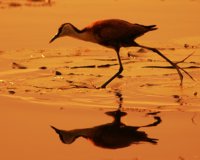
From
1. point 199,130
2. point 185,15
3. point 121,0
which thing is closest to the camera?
point 199,130

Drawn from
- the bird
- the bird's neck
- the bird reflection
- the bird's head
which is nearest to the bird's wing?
the bird

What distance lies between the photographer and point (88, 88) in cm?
1105

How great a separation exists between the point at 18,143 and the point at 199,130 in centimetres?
212

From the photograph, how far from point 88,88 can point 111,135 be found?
2804mm

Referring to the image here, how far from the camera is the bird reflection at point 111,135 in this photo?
8.01 meters

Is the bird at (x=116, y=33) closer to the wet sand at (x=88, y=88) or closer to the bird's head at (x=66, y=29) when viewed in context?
the bird's head at (x=66, y=29)

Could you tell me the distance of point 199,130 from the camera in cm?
855

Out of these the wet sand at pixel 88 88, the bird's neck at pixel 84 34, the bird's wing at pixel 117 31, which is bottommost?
the wet sand at pixel 88 88

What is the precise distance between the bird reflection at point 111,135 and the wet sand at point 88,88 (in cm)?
8

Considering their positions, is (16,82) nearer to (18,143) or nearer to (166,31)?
(18,143)

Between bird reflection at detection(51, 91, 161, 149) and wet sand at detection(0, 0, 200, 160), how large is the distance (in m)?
0.08

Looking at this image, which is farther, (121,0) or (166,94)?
(121,0)

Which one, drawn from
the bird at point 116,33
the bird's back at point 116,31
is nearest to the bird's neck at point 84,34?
the bird at point 116,33

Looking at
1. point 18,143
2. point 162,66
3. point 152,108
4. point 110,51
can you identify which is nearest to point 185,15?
point 110,51
